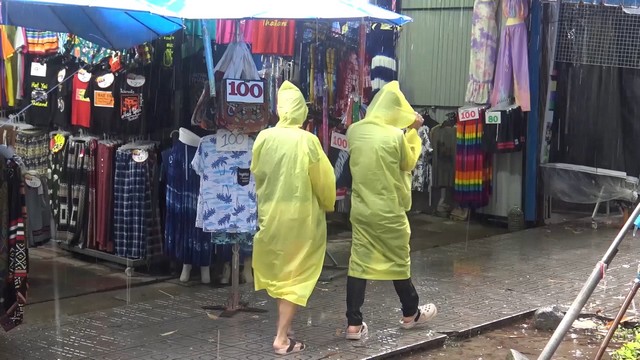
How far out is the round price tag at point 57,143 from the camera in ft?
28.0

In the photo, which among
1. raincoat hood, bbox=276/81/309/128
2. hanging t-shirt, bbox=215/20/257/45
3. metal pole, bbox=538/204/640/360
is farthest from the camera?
hanging t-shirt, bbox=215/20/257/45

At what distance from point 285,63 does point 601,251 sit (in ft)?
14.6

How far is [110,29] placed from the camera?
6738mm

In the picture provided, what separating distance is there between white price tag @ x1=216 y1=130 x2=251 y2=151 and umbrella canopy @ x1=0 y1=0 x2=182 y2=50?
42.0 inches

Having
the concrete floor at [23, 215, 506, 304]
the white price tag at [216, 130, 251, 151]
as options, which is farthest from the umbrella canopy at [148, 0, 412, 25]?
the concrete floor at [23, 215, 506, 304]

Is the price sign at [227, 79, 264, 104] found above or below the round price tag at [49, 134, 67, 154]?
above

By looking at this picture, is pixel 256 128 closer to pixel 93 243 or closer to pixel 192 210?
pixel 192 210

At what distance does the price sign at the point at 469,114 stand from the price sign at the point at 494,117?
15cm

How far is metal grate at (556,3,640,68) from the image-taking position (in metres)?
10.0

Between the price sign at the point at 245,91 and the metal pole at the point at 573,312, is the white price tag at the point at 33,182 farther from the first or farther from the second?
the metal pole at the point at 573,312

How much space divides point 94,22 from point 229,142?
1.51 metres

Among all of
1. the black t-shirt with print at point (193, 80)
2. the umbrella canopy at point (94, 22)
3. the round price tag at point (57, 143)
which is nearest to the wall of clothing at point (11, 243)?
the umbrella canopy at point (94, 22)

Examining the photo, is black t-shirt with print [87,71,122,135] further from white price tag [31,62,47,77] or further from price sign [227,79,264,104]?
price sign [227,79,264,104]

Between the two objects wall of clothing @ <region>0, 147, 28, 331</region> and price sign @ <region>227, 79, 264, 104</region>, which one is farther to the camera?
price sign @ <region>227, 79, 264, 104</region>
